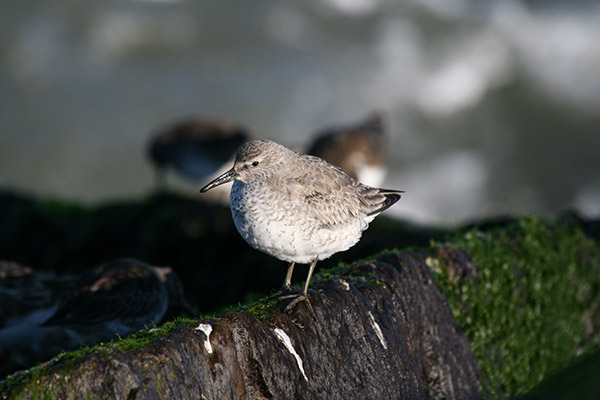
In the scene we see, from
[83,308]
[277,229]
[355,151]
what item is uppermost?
Answer: [355,151]

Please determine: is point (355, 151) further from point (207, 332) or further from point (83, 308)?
Result: point (207, 332)

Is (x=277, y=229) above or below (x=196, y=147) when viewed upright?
below

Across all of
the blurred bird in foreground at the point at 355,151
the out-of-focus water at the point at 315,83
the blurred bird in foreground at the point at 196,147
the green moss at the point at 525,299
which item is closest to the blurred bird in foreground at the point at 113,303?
the green moss at the point at 525,299

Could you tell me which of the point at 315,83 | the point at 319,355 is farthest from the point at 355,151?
the point at 315,83

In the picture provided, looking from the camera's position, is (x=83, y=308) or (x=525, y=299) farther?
(x=525, y=299)

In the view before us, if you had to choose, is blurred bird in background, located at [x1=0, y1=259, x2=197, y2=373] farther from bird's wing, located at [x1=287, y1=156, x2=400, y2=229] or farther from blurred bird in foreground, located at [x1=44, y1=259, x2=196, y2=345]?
bird's wing, located at [x1=287, y1=156, x2=400, y2=229]

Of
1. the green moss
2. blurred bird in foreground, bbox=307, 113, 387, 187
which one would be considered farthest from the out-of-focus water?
the green moss

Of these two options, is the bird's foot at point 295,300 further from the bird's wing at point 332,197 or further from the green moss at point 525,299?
the green moss at point 525,299

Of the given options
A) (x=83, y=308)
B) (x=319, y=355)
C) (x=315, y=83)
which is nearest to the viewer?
(x=319, y=355)
